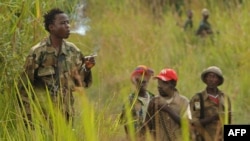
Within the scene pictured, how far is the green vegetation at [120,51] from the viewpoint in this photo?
18.6 feet

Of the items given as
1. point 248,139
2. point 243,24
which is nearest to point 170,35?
point 243,24

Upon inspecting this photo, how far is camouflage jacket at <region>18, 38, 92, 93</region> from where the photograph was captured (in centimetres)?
673

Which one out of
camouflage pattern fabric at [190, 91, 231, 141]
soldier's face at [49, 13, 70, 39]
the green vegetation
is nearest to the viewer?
the green vegetation

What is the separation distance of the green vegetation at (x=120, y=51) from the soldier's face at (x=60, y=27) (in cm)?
15

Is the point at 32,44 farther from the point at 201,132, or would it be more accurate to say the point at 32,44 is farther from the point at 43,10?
the point at 201,132

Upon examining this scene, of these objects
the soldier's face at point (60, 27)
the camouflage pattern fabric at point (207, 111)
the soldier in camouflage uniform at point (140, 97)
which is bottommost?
the camouflage pattern fabric at point (207, 111)

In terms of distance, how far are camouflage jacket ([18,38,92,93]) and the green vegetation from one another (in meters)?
0.11

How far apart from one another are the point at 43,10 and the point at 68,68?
0.59 meters

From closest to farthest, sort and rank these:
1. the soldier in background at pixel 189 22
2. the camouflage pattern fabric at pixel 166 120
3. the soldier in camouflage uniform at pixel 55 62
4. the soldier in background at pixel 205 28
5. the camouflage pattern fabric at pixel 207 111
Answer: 1. the camouflage pattern fabric at pixel 166 120
2. the soldier in camouflage uniform at pixel 55 62
3. the camouflage pattern fabric at pixel 207 111
4. the soldier in background at pixel 205 28
5. the soldier in background at pixel 189 22

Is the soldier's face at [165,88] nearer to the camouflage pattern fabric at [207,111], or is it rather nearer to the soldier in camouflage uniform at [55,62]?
the camouflage pattern fabric at [207,111]

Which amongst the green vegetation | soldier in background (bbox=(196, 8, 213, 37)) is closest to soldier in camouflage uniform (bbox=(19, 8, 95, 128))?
the green vegetation

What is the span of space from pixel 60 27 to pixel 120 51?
747 cm

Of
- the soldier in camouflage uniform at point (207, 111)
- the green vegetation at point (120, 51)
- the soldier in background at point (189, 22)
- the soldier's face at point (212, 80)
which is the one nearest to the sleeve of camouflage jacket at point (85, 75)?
the green vegetation at point (120, 51)

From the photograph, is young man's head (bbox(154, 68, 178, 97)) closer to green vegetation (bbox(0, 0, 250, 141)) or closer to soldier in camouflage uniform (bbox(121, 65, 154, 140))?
soldier in camouflage uniform (bbox(121, 65, 154, 140))
